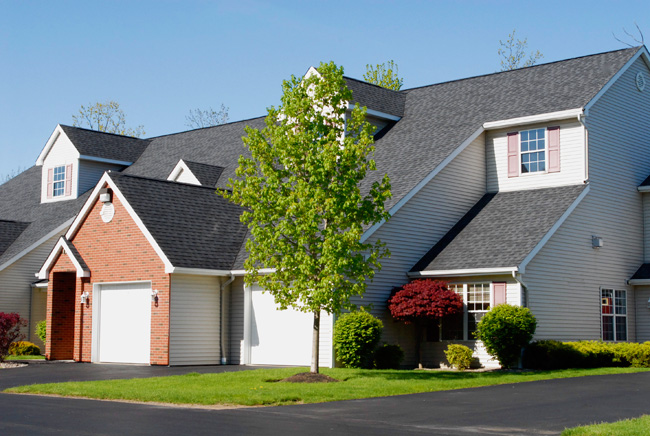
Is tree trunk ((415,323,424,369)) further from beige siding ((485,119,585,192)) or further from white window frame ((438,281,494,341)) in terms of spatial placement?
beige siding ((485,119,585,192))

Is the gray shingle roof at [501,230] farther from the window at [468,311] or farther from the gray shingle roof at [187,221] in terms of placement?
the gray shingle roof at [187,221]

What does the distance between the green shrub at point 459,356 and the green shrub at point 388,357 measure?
1582 mm

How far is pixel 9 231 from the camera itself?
37.2m

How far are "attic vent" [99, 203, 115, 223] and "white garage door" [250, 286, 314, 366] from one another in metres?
5.40

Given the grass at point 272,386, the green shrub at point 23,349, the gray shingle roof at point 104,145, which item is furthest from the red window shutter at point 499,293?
the gray shingle roof at point 104,145

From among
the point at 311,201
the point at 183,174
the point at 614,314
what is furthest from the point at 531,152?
the point at 183,174

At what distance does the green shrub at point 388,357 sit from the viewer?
25094 mm

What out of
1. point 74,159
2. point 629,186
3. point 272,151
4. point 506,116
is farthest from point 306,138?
point 74,159

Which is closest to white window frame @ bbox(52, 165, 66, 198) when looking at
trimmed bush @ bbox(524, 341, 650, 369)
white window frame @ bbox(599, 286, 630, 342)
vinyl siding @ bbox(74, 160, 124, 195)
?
vinyl siding @ bbox(74, 160, 124, 195)

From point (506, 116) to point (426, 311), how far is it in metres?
8.99

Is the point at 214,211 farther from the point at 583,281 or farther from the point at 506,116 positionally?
the point at 583,281

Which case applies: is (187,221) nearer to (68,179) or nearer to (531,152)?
(531,152)

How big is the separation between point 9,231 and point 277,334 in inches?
654

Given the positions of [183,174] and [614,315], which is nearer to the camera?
[614,315]
